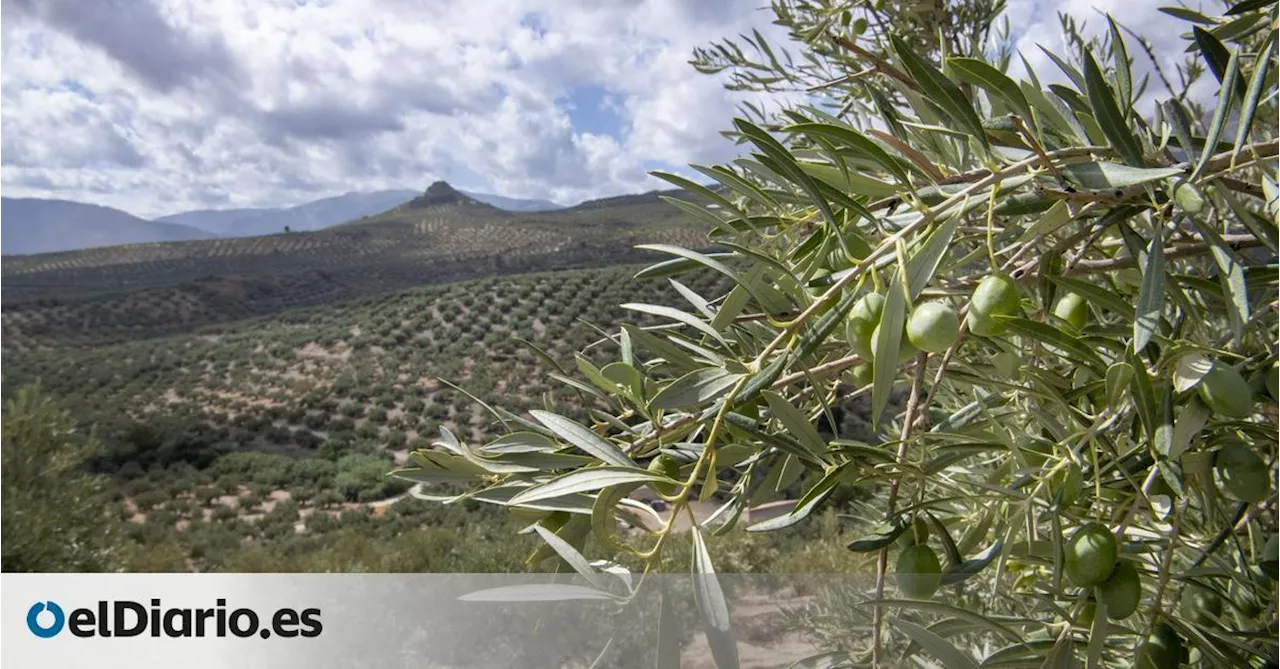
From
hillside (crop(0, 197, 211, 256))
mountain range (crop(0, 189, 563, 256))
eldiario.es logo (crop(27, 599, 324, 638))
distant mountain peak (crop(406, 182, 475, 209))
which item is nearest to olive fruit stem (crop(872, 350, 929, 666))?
eldiario.es logo (crop(27, 599, 324, 638))

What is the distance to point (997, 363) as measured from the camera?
0.36 m

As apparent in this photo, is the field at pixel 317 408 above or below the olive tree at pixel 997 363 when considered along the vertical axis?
below

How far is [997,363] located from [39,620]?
428 centimetres

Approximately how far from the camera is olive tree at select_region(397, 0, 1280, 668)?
279 mm

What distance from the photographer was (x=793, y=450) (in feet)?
1.04

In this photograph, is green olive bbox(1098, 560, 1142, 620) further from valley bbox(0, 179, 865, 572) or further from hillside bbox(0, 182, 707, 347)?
hillside bbox(0, 182, 707, 347)

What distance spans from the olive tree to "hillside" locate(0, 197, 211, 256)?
215ft

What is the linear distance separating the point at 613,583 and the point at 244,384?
16329mm

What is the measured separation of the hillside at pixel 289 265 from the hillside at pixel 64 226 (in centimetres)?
3774

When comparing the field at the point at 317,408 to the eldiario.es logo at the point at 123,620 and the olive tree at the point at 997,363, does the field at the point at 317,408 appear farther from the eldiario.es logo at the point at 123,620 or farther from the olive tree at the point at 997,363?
the olive tree at the point at 997,363

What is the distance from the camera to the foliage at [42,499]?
3662mm

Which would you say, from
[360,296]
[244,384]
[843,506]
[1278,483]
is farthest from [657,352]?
[360,296]

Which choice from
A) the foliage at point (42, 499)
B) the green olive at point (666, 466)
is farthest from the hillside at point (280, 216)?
the green olive at point (666, 466)

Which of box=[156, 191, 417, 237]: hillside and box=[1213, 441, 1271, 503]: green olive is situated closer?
box=[1213, 441, 1271, 503]: green olive
